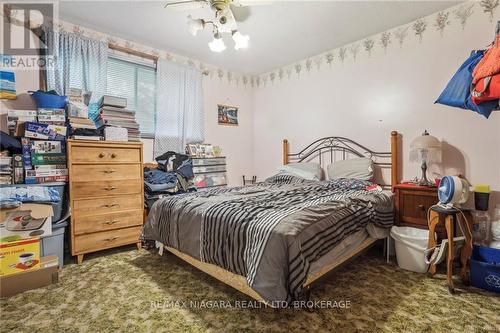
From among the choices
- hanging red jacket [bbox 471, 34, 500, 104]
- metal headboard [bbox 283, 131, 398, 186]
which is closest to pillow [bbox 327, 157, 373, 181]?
metal headboard [bbox 283, 131, 398, 186]

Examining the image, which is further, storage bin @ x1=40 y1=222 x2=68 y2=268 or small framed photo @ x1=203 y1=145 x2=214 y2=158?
small framed photo @ x1=203 y1=145 x2=214 y2=158

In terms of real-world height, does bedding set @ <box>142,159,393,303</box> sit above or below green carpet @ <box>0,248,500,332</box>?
above

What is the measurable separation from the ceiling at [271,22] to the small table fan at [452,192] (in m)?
1.79

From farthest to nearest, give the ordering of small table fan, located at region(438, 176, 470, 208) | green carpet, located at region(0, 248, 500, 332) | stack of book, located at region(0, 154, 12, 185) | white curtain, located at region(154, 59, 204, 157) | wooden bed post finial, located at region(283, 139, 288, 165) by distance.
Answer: wooden bed post finial, located at region(283, 139, 288, 165)
white curtain, located at region(154, 59, 204, 157)
stack of book, located at region(0, 154, 12, 185)
small table fan, located at region(438, 176, 470, 208)
green carpet, located at region(0, 248, 500, 332)

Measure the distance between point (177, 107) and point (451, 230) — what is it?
3277 mm

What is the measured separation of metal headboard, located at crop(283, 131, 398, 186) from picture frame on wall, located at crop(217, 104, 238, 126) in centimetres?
97

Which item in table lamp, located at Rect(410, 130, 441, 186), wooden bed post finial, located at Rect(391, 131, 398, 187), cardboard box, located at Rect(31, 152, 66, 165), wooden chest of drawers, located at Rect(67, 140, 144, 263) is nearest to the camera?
cardboard box, located at Rect(31, 152, 66, 165)

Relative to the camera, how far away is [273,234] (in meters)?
1.34

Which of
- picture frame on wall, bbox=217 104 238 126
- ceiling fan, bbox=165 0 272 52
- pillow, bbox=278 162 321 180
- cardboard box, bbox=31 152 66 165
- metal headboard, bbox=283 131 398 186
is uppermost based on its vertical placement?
ceiling fan, bbox=165 0 272 52

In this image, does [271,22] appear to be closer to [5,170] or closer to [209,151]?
[209,151]

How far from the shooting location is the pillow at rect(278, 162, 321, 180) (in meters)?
3.37

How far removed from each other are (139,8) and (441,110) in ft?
10.5

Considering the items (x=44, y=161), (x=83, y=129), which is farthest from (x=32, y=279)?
(x=83, y=129)

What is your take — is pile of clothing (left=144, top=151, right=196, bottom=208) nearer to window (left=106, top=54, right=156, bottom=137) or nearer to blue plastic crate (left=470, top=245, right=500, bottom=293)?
window (left=106, top=54, right=156, bottom=137)
